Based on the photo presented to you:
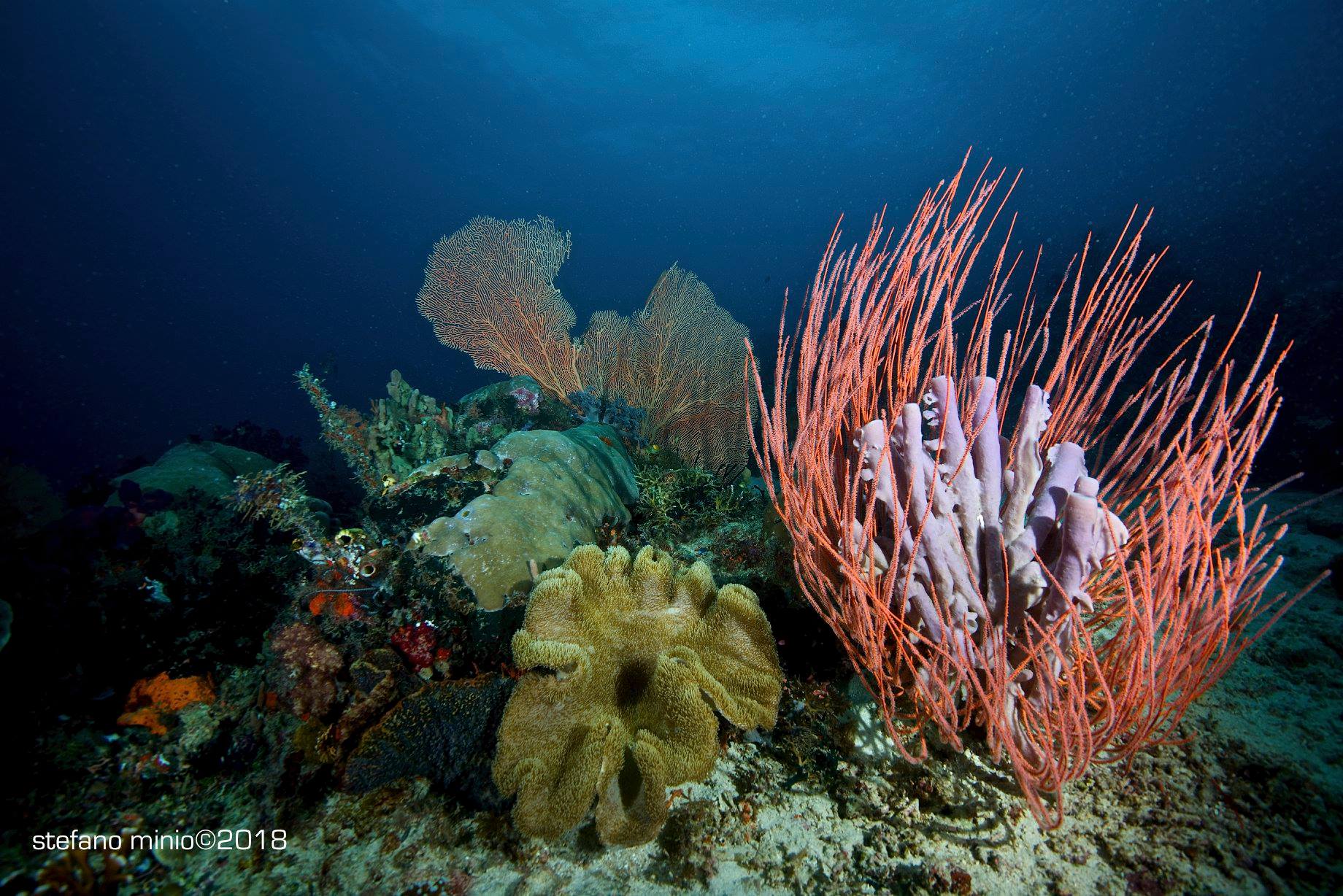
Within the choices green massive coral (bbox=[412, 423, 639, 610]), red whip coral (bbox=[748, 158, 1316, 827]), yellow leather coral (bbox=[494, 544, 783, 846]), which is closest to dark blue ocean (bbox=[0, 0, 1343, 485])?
red whip coral (bbox=[748, 158, 1316, 827])

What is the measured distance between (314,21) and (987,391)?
63.3 m

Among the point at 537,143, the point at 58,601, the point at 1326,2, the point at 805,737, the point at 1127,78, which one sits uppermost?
the point at 537,143

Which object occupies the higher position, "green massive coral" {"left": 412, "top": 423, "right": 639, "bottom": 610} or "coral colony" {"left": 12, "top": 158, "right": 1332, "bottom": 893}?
"green massive coral" {"left": 412, "top": 423, "right": 639, "bottom": 610}

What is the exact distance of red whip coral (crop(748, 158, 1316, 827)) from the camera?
5.72 feet

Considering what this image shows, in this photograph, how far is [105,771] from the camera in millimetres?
2656

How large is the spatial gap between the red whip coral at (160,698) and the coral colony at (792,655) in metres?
0.02

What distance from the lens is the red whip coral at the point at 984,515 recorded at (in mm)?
1743

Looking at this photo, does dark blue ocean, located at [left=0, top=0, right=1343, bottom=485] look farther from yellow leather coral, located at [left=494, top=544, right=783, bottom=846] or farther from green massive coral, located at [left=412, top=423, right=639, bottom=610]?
yellow leather coral, located at [left=494, top=544, right=783, bottom=846]

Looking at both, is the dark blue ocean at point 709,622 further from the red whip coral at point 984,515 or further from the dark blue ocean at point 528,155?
the dark blue ocean at point 528,155

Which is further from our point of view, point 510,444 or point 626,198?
point 626,198

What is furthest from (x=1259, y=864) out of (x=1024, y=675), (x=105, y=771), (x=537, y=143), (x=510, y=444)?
(x=537, y=143)

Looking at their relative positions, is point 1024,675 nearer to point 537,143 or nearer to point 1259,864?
point 1259,864

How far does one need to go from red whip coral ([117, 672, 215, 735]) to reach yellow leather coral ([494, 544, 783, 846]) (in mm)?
2549

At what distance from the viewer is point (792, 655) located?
270 centimetres
